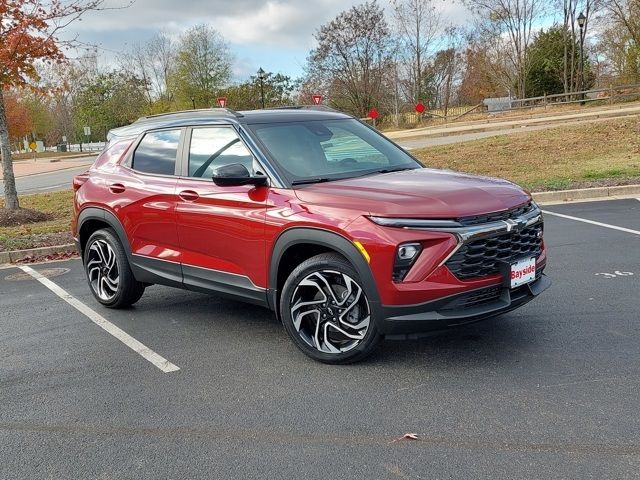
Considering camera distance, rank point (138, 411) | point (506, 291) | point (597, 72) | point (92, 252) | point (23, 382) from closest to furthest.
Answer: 1. point (138, 411)
2. point (506, 291)
3. point (23, 382)
4. point (92, 252)
5. point (597, 72)

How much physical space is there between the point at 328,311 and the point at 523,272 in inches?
51.9

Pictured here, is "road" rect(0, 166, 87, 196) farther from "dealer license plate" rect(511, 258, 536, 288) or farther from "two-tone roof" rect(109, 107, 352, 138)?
"dealer license plate" rect(511, 258, 536, 288)

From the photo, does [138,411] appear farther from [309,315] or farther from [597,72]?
[597,72]

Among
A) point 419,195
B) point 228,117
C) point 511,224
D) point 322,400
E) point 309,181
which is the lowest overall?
point 322,400

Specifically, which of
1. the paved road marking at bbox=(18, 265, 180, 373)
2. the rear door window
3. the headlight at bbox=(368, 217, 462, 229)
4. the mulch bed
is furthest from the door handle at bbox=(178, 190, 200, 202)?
the mulch bed

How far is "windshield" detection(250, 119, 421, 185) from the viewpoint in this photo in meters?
4.50

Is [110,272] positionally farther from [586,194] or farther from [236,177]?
[586,194]

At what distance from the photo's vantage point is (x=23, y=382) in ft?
13.8

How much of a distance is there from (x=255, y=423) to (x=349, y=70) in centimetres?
4659

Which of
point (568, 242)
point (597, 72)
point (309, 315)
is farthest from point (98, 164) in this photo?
point (597, 72)

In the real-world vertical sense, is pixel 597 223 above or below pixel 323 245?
below

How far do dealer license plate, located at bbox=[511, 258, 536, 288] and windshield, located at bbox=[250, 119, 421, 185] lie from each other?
1.31 metres

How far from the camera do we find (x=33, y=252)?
8.73 meters

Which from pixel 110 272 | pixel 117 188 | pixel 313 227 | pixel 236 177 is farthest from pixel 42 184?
pixel 313 227
